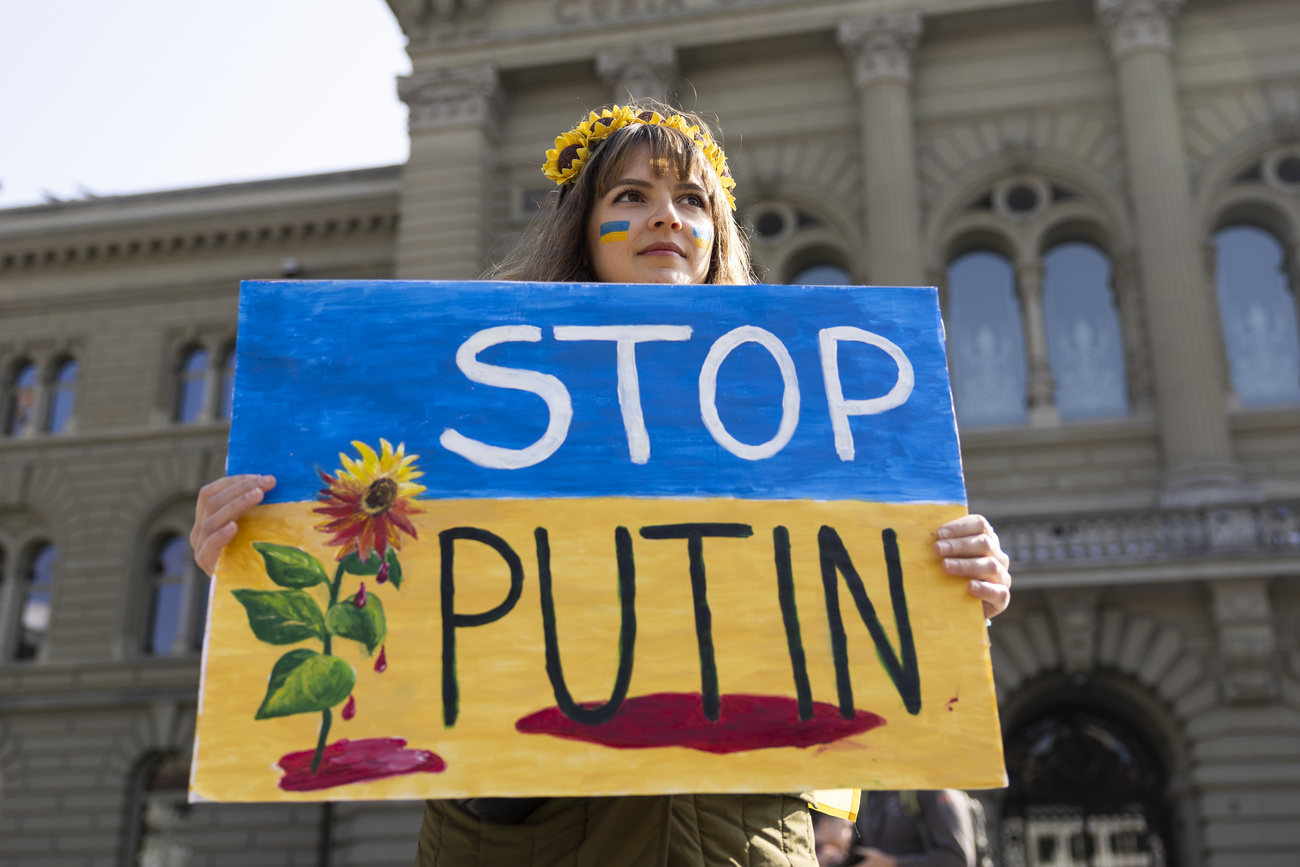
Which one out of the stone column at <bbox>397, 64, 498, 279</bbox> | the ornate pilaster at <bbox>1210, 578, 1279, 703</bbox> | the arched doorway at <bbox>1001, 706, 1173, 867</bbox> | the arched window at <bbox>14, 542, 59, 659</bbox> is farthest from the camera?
the arched window at <bbox>14, 542, 59, 659</bbox>

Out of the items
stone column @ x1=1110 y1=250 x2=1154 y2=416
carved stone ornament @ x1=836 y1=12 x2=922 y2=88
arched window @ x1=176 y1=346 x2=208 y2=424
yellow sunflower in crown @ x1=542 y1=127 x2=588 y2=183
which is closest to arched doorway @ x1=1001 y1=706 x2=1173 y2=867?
stone column @ x1=1110 y1=250 x2=1154 y2=416

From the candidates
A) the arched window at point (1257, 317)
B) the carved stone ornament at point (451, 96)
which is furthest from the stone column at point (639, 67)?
the arched window at point (1257, 317)

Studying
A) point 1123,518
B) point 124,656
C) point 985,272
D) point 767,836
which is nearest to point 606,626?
point 767,836

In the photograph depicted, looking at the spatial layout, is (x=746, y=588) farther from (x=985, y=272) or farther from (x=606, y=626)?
(x=985, y=272)

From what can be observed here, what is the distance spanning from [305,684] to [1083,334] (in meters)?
16.1

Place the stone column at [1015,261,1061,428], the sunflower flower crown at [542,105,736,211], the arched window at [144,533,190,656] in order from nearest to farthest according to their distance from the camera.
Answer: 1. the sunflower flower crown at [542,105,736,211]
2. the stone column at [1015,261,1061,428]
3. the arched window at [144,533,190,656]

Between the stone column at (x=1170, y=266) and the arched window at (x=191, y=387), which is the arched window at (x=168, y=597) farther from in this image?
the stone column at (x=1170, y=266)

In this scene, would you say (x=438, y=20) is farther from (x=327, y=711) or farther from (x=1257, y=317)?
(x=327, y=711)

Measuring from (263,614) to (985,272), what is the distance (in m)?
16.5

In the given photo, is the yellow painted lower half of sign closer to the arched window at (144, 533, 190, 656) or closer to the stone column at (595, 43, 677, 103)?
the stone column at (595, 43, 677, 103)

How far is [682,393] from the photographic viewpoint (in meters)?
2.14

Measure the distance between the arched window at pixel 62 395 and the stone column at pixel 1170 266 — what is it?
62.8 feet

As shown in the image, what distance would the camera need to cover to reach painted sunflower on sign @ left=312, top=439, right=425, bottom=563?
193 cm

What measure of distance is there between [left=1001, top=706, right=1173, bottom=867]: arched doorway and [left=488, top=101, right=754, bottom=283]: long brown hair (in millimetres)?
13510
